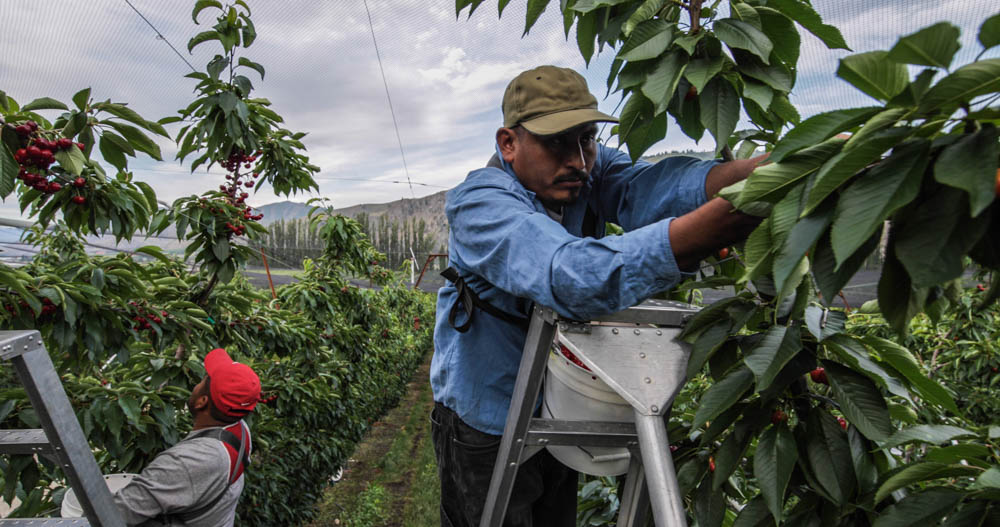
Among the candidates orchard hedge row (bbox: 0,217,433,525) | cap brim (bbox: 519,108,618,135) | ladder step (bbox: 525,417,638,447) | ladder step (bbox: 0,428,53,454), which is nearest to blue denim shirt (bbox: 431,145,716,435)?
cap brim (bbox: 519,108,618,135)

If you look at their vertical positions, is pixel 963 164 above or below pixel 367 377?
above

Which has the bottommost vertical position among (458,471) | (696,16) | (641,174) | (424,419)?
(424,419)

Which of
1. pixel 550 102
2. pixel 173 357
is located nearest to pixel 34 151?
pixel 173 357

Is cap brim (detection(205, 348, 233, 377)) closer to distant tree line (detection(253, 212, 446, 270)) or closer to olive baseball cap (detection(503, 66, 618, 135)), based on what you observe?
olive baseball cap (detection(503, 66, 618, 135))

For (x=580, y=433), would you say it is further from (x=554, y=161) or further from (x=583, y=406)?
(x=554, y=161)

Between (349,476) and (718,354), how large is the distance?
6.34 meters

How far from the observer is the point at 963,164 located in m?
0.51

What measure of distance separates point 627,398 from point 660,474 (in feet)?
0.43

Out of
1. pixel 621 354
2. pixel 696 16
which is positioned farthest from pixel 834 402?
pixel 696 16

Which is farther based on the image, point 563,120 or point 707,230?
point 563,120

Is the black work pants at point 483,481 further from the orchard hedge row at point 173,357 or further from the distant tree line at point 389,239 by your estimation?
the distant tree line at point 389,239

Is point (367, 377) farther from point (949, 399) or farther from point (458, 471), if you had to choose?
point (949, 399)

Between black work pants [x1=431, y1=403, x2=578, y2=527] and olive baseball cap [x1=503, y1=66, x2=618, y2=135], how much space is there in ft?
2.69

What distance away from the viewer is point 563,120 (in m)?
1.30
